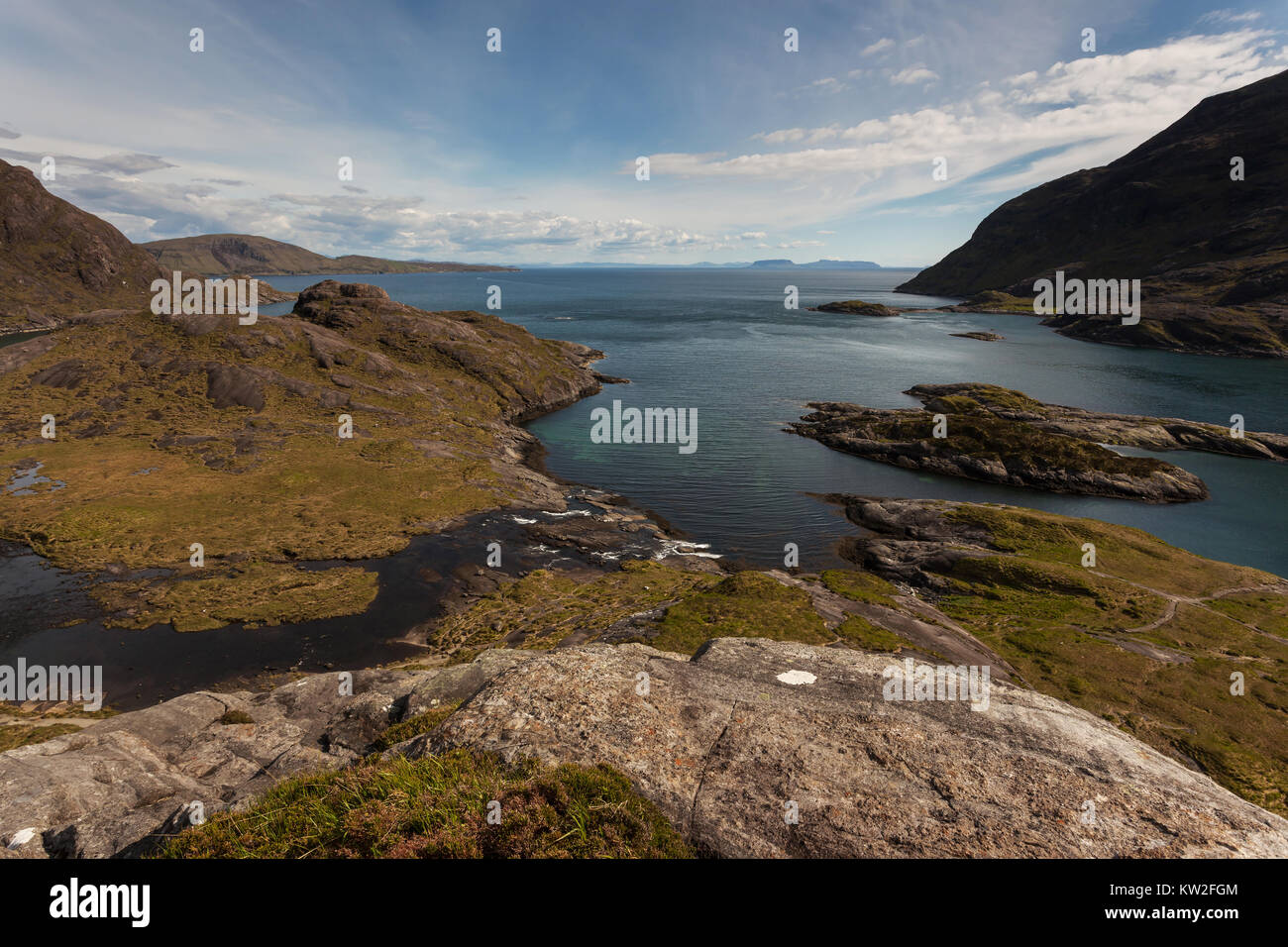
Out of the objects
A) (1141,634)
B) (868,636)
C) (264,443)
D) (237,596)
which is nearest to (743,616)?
(868,636)

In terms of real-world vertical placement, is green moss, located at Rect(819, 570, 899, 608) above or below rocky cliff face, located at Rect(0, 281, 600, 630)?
below

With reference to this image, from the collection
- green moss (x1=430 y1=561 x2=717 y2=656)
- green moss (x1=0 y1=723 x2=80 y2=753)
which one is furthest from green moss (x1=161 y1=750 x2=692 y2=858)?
green moss (x1=0 y1=723 x2=80 y2=753)

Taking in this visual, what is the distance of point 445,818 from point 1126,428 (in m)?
108

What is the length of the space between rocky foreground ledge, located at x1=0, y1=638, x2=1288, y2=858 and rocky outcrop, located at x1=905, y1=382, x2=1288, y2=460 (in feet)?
284

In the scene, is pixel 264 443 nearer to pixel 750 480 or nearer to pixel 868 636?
pixel 750 480

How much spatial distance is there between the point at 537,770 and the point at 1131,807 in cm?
1297

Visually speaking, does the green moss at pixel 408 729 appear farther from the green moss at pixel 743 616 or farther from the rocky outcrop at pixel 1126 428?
the rocky outcrop at pixel 1126 428

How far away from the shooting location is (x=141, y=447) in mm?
59000

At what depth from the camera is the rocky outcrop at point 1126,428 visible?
250ft

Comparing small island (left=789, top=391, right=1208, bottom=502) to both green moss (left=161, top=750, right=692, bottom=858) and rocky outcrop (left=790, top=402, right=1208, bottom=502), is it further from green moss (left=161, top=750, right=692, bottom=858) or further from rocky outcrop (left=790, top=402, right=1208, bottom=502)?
green moss (left=161, top=750, right=692, bottom=858)

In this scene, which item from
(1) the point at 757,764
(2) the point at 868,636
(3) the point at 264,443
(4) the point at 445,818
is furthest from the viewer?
(3) the point at 264,443

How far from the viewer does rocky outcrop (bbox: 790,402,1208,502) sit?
6419 cm

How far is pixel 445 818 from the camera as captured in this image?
9508 millimetres

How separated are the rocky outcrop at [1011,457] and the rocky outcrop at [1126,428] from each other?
596 cm
